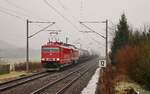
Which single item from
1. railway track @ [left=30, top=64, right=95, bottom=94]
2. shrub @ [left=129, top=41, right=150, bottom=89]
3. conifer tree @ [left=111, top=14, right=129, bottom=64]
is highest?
conifer tree @ [left=111, top=14, right=129, bottom=64]

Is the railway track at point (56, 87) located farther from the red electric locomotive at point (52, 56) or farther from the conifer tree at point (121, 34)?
the conifer tree at point (121, 34)

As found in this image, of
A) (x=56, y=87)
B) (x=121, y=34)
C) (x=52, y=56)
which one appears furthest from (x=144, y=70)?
(x=121, y=34)

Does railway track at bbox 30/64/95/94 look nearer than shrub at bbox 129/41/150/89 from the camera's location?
Yes

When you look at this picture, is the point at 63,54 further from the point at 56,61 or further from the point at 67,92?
the point at 67,92

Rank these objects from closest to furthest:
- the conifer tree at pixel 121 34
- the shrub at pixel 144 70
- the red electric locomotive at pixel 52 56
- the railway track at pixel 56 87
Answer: the railway track at pixel 56 87
the shrub at pixel 144 70
the red electric locomotive at pixel 52 56
the conifer tree at pixel 121 34

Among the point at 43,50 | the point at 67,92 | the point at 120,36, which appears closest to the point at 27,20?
the point at 43,50

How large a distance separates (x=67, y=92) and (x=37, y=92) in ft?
6.77

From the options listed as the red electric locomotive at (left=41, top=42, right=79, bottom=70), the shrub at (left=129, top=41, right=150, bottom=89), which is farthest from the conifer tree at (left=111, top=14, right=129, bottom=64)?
the shrub at (left=129, top=41, right=150, bottom=89)

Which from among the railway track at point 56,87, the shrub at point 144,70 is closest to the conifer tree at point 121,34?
the railway track at point 56,87

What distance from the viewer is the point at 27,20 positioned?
45281mm

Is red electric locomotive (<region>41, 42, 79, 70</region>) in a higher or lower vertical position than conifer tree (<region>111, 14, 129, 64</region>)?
lower

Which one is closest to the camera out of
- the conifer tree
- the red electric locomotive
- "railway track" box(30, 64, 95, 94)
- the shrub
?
"railway track" box(30, 64, 95, 94)

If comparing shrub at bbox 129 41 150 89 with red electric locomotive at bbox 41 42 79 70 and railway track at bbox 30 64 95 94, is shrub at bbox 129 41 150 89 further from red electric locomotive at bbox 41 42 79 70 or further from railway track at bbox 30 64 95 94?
red electric locomotive at bbox 41 42 79 70

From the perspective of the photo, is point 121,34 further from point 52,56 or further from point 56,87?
point 56,87
